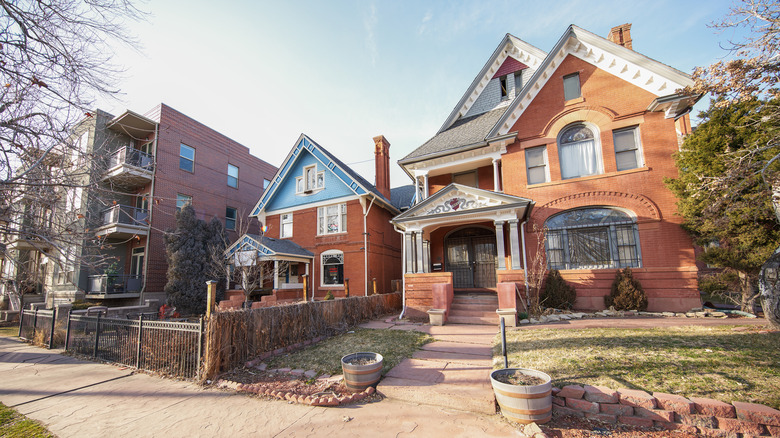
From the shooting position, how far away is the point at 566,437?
3.76 meters

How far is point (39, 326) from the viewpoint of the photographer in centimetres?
1048

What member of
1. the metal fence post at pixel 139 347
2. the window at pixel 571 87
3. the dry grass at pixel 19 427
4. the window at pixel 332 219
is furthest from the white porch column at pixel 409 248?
the dry grass at pixel 19 427

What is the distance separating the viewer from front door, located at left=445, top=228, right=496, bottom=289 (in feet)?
47.6

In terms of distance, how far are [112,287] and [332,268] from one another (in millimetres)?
10949

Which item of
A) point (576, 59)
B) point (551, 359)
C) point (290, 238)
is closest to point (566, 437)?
point (551, 359)

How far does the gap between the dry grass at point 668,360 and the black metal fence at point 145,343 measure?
6054 millimetres

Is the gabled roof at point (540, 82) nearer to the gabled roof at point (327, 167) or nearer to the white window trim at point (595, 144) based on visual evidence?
the white window trim at point (595, 144)

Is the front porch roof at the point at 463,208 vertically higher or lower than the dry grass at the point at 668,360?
higher

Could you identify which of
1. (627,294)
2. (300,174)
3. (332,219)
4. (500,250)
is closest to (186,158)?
(300,174)

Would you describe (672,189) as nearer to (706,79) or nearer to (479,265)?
(706,79)

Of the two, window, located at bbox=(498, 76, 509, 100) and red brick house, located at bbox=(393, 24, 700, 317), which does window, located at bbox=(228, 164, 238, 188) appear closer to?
red brick house, located at bbox=(393, 24, 700, 317)

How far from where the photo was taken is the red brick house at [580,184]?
428 inches

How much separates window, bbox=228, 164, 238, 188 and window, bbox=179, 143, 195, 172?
2763 mm

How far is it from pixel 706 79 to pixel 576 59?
20.1ft
